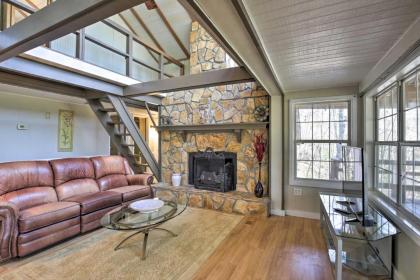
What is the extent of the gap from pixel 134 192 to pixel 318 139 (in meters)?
3.31

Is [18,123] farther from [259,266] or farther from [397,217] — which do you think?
[397,217]

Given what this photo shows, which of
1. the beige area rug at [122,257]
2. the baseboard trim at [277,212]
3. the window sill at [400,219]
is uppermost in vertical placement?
the window sill at [400,219]

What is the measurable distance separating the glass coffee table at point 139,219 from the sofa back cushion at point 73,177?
1.26 metres

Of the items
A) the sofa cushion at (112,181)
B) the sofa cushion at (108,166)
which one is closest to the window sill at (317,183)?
the sofa cushion at (112,181)

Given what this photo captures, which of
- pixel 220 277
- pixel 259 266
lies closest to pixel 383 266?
pixel 259 266

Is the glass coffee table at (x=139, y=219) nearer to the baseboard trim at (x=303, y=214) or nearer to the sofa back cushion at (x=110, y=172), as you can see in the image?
the sofa back cushion at (x=110, y=172)

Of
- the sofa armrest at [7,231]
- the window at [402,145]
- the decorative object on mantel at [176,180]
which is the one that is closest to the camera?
the window at [402,145]

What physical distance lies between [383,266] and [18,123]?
6213 mm

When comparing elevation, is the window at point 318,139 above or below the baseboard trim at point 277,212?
above

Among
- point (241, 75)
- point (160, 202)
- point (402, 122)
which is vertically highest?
point (241, 75)

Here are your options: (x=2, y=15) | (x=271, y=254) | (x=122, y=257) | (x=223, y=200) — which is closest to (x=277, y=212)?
(x=223, y=200)

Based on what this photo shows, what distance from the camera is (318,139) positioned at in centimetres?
354

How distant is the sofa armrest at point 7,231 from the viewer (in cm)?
220

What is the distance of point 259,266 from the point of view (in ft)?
7.16
